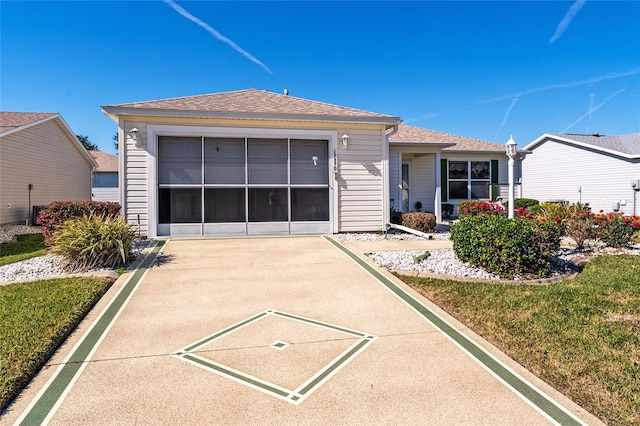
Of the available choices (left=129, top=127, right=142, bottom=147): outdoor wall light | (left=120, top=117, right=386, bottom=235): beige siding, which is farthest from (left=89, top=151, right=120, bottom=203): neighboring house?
(left=120, top=117, right=386, bottom=235): beige siding

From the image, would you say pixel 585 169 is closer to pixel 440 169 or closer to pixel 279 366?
pixel 440 169

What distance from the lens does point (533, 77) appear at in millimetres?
16797

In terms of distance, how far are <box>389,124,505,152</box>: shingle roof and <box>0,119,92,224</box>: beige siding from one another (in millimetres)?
14563

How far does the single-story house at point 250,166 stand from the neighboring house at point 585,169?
10.9 m

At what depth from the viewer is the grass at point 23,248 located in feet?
24.2

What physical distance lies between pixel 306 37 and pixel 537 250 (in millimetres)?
13816

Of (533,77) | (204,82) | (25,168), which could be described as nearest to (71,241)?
(25,168)

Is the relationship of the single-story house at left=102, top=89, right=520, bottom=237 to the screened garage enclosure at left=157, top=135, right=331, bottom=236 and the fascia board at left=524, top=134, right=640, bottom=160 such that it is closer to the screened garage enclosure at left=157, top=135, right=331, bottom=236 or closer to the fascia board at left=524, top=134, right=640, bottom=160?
the screened garage enclosure at left=157, top=135, right=331, bottom=236

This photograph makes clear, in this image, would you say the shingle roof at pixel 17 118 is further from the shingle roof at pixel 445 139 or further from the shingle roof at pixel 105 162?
the shingle roof at pixel 445 139

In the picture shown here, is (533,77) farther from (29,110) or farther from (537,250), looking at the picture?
(29,110)

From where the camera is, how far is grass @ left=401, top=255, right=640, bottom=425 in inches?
97.5

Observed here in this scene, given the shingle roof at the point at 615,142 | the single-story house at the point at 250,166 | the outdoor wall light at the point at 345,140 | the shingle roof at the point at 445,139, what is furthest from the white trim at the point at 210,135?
the shingle roof at the point at 615,142

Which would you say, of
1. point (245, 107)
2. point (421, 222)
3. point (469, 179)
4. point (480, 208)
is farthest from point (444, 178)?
point (245, 107)

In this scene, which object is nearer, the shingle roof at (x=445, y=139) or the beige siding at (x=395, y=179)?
the beige siding at (x=395, y=179)
